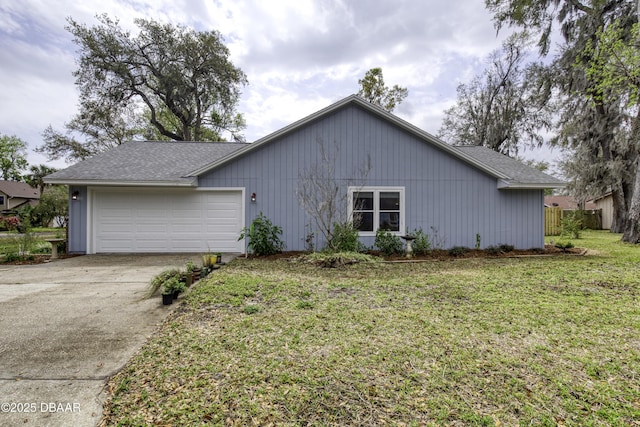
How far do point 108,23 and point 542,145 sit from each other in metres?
28.2

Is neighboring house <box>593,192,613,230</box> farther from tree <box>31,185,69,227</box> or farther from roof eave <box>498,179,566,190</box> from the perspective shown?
tree <box>31,185,69,227</box>

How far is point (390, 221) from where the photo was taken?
909cm

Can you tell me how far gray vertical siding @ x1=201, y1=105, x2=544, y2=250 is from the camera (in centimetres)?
891

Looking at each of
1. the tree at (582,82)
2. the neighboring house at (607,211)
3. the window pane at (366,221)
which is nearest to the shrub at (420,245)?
the window pane at (366,221)

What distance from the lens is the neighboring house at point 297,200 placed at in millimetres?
8898

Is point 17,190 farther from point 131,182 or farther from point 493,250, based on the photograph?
point 493,250

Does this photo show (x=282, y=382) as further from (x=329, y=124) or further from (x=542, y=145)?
(x=542, y=145)

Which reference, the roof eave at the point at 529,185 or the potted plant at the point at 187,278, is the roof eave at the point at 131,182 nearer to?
the potted plant at the point at 187,278

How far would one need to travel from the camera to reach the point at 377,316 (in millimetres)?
3752

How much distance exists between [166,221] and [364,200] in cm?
610

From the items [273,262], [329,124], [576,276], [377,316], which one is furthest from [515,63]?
[377,316]

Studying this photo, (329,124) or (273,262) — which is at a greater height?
(329,124)

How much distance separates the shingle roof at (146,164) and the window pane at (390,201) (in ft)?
16.9

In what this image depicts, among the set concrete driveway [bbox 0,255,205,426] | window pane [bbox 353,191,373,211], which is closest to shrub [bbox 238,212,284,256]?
window pane [bbox 353,191,373,211]
